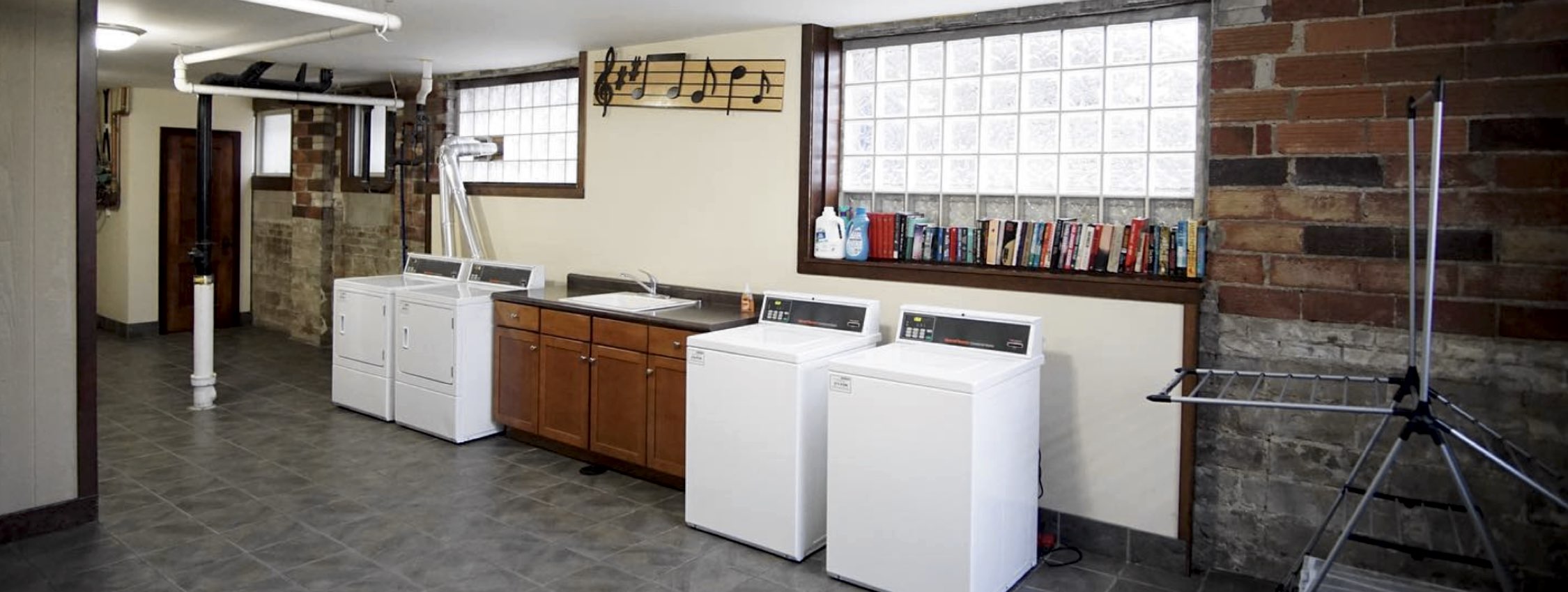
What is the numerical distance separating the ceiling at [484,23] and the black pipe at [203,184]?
1.32 feet

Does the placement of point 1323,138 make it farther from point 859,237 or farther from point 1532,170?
point 859,237

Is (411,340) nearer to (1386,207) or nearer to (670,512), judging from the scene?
(670,512)

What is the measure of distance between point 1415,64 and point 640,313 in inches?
123

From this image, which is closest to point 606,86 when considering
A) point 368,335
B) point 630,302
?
point 630,302

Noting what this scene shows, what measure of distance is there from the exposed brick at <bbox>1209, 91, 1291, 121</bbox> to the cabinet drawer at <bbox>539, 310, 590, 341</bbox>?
2.90 meters

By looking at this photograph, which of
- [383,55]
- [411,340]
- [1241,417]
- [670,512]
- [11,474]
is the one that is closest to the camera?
[1241,417]

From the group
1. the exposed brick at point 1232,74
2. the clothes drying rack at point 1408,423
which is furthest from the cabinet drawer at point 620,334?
the exposed brick at point 1232,74

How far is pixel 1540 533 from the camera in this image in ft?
10.0

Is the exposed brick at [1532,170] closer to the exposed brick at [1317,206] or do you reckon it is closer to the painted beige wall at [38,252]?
the exposed brick at [1317,206]

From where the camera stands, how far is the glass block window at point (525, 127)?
6129 millimetres

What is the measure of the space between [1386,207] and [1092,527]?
1.54m

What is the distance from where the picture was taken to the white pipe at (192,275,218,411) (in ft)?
19.5

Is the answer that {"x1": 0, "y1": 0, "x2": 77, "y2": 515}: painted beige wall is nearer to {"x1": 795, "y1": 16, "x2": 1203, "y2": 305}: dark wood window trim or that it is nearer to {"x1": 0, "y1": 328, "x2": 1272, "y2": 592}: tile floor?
{"x1": 0, "y1": 328, "x2": 1272, "y2": 592}: tile floor

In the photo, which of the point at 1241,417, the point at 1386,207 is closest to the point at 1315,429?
the point at 1241,417
